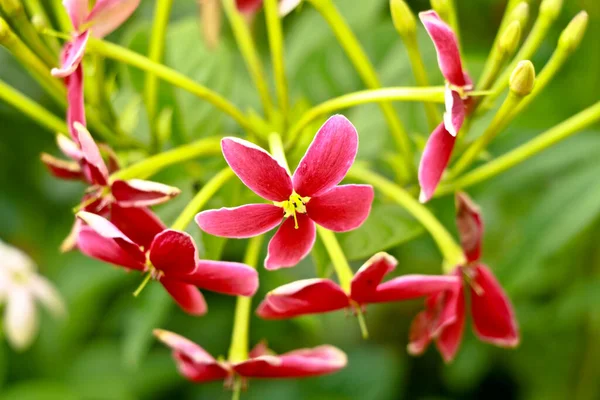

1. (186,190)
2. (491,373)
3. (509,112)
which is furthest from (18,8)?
(491,373)

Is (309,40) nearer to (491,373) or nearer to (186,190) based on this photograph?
(186,190)

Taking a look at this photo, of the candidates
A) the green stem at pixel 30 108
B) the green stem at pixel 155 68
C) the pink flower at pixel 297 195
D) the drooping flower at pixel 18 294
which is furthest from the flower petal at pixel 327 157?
the drooping flower at pixel 18 294

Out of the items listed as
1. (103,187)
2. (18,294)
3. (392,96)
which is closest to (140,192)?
(103,187)

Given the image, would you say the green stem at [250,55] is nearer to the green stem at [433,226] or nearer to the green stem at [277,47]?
the green stem at [277,47]

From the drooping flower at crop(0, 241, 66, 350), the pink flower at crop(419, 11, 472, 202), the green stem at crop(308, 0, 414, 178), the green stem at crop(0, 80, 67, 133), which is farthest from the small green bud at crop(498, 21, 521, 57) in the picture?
the drooping flower at crop(0, 241, 66, 350)

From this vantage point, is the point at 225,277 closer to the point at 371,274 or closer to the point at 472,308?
the point at 371,274

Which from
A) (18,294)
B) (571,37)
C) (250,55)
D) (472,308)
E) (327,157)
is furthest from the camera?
(18,294)
